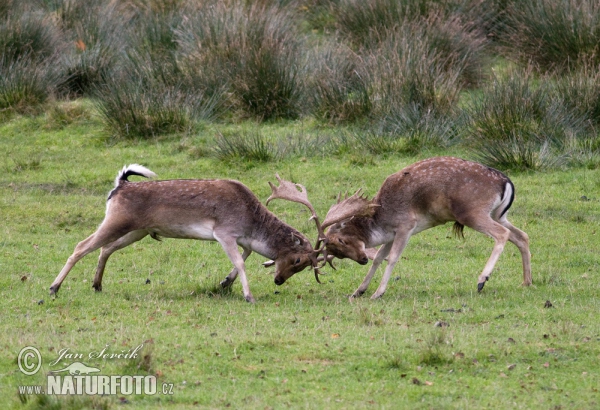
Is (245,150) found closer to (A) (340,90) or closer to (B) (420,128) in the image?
(A) (340,90)

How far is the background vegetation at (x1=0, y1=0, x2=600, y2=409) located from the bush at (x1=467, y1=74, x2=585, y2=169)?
38 mm

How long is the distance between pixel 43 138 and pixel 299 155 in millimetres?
4897

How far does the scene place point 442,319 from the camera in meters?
8.29

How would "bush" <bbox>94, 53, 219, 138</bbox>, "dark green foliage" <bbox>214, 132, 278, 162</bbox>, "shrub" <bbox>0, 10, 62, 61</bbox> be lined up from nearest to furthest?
"dark green foliage" <bbox>214, 132, 278, 162</bbox>
"bush" <bbox>94, 53, 219, 138</bbox>
"shrub" <bbox>0, 10, 62, 61</bbox>

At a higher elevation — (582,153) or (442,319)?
(442,319)

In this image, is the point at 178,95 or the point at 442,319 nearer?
the point at 442,319

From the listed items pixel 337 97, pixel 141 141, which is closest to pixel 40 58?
pixel 141 141

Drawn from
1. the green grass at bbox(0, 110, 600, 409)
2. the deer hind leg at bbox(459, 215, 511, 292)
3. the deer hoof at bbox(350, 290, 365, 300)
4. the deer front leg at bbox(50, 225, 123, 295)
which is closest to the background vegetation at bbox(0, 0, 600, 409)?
the green grass at bbox(0, 110, 600, 409)

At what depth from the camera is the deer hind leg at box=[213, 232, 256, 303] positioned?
916cm

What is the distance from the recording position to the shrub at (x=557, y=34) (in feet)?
58.5

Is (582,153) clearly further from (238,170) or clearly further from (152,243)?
(152,243)

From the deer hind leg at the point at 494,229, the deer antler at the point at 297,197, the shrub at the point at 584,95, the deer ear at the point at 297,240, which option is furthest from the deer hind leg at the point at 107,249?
the shrub at the point at 584,95

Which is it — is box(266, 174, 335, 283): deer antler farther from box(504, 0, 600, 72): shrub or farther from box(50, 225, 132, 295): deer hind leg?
box(504, 0, 600, 72): shrub

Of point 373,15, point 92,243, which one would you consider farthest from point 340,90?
point 92,243
